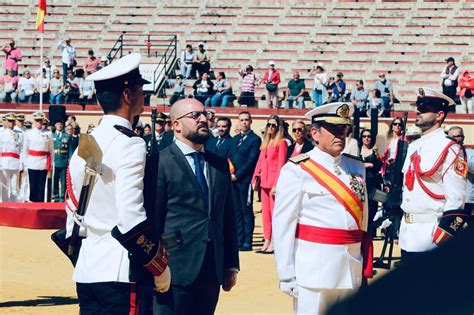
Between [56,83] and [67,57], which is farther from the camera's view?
[67,57]

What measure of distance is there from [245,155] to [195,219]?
28.9 feet

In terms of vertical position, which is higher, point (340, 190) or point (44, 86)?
point (340, 190)

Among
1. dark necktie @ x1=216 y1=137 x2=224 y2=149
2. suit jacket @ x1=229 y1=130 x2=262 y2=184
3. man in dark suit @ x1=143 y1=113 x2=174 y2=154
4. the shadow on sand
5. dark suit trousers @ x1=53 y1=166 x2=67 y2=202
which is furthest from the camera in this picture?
dark suit trousers @ x1=53 y1=166 x2=67 y2=202

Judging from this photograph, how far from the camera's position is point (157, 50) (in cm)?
3669

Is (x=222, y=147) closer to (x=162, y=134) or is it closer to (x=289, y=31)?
(x=162, y=134)

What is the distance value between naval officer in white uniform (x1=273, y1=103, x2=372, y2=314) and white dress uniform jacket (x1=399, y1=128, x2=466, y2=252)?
1.17m

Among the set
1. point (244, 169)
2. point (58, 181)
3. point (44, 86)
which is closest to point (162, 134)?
point (244, 169)

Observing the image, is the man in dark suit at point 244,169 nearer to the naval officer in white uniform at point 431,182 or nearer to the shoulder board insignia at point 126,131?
the naval officer in white uniform at point 431,182

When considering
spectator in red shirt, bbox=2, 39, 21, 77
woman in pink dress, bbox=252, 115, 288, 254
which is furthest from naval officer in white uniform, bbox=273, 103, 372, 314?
spectator in red shirt, bbox=2, 39, 21, 77

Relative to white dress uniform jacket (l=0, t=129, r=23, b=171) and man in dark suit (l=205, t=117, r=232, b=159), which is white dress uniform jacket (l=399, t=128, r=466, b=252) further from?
white dress uniform jacket (l=0, t=129, r=23, b=171)

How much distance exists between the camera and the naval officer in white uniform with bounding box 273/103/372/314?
6.25 m

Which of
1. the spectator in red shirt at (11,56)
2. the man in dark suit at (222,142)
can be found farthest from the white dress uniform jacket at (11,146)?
the spectator in red shirt at (11,56)

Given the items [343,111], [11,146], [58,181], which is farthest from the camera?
[58,181]

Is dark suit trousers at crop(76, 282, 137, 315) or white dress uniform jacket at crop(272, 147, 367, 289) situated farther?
white dress uniform jacket at crop(272, 147, 367, 289)
